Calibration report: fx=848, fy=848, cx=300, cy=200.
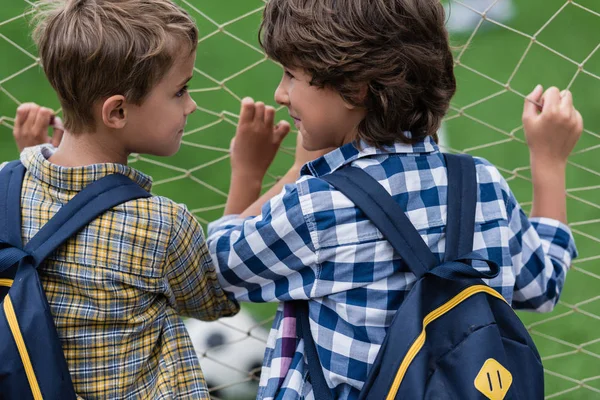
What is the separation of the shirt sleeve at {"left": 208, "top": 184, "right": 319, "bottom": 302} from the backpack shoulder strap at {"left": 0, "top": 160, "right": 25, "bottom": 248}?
0.26 metres

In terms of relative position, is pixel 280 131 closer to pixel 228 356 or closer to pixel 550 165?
pixel 550 165

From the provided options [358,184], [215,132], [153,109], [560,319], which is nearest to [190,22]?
[153,109]

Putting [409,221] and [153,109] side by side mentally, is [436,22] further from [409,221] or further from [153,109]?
[153,109]

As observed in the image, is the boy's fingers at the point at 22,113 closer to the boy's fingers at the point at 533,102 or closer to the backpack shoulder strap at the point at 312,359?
the backpack shoulder strap at the point at 312,359

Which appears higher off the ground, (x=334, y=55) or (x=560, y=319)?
(x=334, y=55)

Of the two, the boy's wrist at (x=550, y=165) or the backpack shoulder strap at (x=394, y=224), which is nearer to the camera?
the backpack shoulder strap at (x=394, y=224)

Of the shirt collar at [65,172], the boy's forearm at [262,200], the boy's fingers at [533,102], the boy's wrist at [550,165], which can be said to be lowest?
the boy's forearm at [262,200]

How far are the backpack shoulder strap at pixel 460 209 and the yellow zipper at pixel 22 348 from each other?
1.60 feet

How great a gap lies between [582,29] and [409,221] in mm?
1489

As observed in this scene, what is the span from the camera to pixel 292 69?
1.07 metres

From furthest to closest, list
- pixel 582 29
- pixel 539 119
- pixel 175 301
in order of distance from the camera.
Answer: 1. pixel 582 29
2. pixel 539 119
3. pixel 175 301

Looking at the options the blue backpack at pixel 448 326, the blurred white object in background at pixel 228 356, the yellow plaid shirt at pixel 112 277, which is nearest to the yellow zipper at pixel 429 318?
the blue backpack at pixel 448 326

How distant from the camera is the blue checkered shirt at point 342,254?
1.01m

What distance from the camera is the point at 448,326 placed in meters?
0.97
